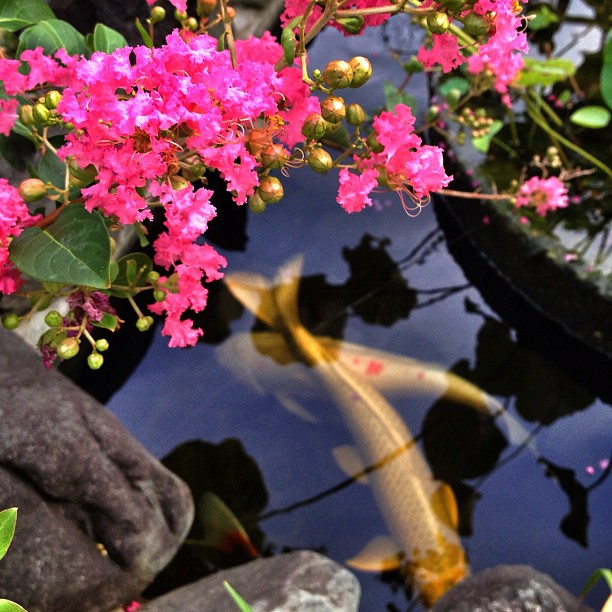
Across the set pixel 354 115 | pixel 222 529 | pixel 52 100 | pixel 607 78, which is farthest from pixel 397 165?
pixel 607 78

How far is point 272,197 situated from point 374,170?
4.2 inches

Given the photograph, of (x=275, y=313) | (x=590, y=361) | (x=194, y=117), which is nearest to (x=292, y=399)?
(x=275, y=313)

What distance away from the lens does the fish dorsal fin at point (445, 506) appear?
138cm

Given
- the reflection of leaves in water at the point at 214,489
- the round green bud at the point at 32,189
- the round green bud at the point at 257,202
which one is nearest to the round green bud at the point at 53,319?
the round green bud at the point at 32,189

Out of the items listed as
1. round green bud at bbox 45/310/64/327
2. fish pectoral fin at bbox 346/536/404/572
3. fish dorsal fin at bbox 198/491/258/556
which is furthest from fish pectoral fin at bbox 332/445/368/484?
round green bud at bbox 45/310/64/327

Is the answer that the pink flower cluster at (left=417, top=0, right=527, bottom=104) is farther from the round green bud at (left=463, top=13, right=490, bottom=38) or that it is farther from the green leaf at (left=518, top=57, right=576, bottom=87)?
the green leaf at (left=518, top=57, right=576, bottom=87)

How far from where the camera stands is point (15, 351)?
1.07 metres

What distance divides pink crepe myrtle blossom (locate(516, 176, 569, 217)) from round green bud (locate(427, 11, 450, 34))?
103 centimetres

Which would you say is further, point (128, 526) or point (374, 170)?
point (128, 526)

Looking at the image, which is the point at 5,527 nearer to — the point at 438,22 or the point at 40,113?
the point at 40,113

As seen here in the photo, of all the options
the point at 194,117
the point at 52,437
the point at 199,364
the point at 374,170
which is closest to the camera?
the point at 194,117

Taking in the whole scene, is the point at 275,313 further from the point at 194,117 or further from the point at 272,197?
the point at 194,117

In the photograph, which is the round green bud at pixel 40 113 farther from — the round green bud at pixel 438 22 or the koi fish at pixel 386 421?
the koi fish at pixel 386 421

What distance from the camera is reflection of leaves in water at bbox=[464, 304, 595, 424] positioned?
161 cm
